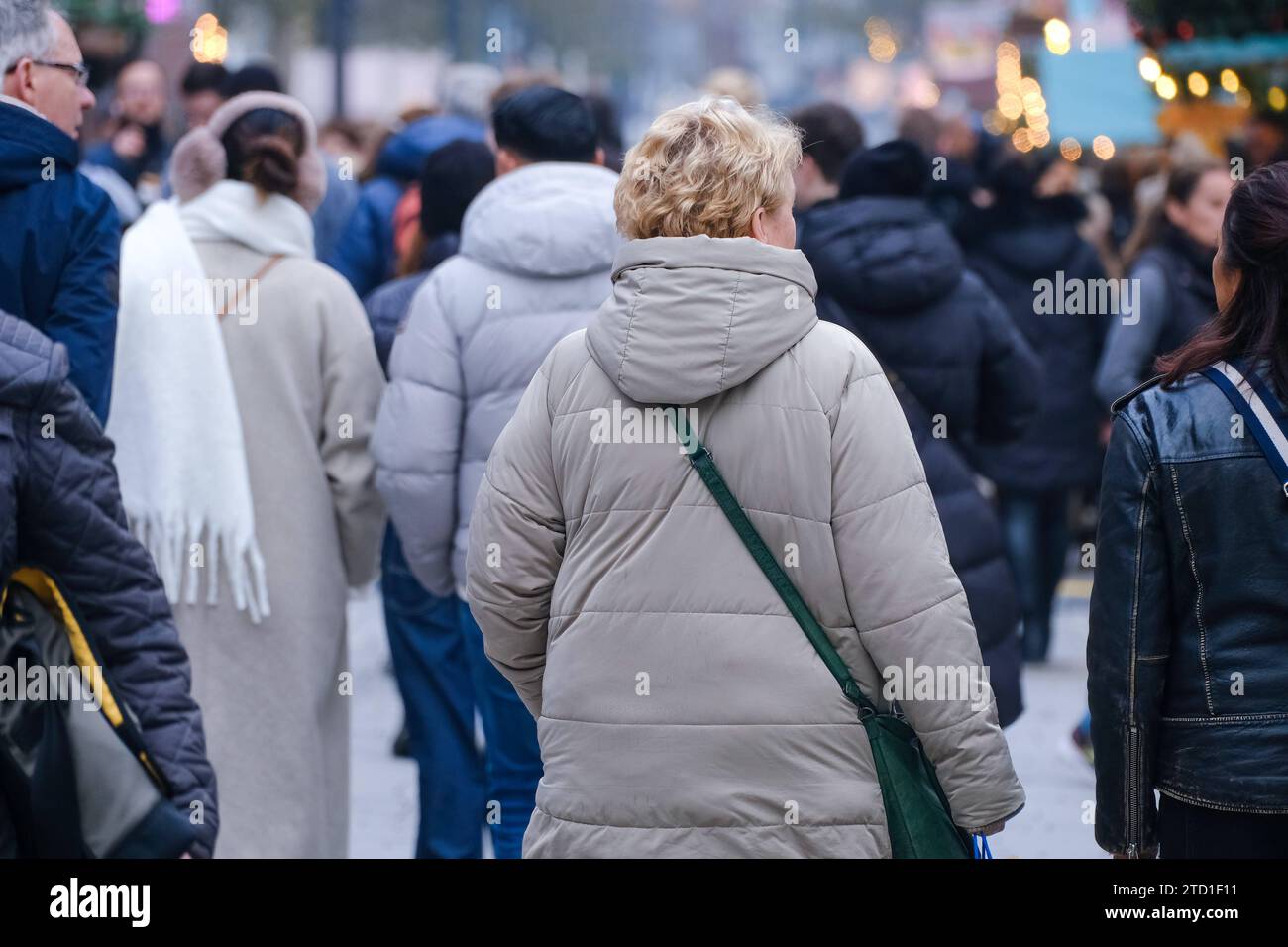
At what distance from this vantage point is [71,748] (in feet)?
9.28

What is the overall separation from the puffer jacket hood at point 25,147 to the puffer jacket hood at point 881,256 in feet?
6.05

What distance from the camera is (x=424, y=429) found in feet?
15.2

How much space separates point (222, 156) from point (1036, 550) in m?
4.73

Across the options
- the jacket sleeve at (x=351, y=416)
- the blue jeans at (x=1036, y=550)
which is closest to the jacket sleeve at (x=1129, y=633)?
the jacket sleeve at (x=351, y=416)

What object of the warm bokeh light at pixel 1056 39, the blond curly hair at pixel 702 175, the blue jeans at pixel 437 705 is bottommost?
the blue jeans at pixel 437 705

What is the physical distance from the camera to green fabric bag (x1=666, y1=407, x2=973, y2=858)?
290cm

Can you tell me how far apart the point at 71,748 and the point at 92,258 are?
1.91 metres

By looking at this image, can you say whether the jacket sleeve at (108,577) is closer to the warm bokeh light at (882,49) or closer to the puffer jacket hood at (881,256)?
the puffer jacket hood at (881,256)

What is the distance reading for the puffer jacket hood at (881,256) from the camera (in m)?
4.71

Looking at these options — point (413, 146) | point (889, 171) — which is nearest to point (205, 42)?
point (413, 146)

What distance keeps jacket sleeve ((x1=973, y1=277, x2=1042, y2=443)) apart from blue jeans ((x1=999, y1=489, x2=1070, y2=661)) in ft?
11.4
